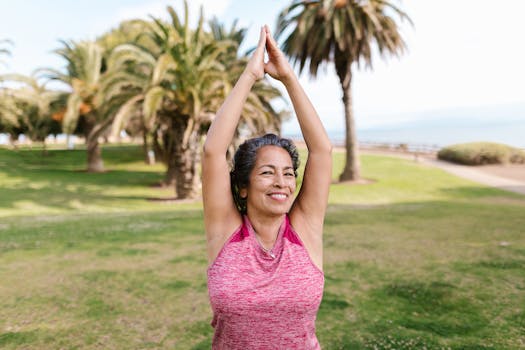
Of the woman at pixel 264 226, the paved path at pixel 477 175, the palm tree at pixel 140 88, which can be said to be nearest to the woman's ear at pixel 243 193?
the woman at pixel 264 226

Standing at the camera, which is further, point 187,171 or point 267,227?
point 187,171

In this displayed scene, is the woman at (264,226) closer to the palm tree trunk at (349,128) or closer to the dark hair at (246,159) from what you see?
the dark hair at (246,159)

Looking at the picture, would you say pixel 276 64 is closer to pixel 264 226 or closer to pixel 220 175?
pixel 220 175

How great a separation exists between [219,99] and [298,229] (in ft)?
60.1

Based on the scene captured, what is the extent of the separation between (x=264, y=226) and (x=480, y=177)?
106ft

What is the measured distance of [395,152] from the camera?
47250 mm

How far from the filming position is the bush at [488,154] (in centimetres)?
3625

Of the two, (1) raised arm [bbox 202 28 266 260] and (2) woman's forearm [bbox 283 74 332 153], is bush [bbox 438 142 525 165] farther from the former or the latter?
(1) raised arm [bbox 202 28 266 260]

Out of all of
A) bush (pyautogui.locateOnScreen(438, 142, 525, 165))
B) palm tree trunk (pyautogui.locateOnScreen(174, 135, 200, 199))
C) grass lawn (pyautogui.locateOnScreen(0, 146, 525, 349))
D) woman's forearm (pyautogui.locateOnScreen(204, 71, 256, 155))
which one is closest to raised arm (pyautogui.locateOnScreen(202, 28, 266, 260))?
woman's forearm (pyautogui.locateOnScreen(204, 71, 256, 155))

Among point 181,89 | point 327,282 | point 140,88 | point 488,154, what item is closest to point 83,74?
point 140,88

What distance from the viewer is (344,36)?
25.2 metres

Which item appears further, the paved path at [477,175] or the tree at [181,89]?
the paved path at [477,175]

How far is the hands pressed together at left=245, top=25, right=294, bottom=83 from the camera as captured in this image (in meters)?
2.48

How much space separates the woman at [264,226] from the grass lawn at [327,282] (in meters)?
2.62
